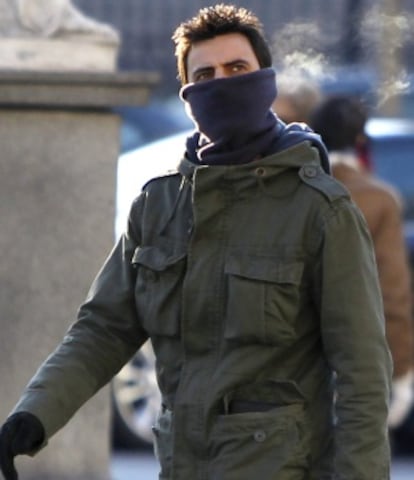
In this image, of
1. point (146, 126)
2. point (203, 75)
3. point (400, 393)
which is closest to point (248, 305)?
point (203, 75)

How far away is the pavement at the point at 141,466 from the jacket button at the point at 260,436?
183 inches

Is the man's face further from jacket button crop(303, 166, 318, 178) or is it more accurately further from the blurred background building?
the blurred background building

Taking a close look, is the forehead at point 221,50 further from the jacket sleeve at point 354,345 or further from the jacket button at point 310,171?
the jacket sleeve at point 354,345

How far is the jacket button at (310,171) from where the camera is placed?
3.87m

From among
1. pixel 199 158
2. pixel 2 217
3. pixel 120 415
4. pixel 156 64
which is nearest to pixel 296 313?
pixel 199 158

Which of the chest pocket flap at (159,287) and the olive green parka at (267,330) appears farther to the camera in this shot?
the chest pocket flap at (159,287)

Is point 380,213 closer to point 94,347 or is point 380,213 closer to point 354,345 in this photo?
point 94,347

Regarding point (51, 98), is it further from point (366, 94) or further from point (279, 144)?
point (366, 94)

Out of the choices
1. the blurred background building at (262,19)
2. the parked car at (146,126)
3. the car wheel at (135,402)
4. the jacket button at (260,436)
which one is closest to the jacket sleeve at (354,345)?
the jacket button at (260,436)

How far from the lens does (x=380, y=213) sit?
6840 millimetres

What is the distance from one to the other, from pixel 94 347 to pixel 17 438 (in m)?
0.29

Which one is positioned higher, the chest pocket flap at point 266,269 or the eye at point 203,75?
the eye at point 203,75

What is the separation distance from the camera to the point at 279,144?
12.9 ft

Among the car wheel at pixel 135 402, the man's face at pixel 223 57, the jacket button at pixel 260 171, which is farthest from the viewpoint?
the car wheel at pixel 135 402
